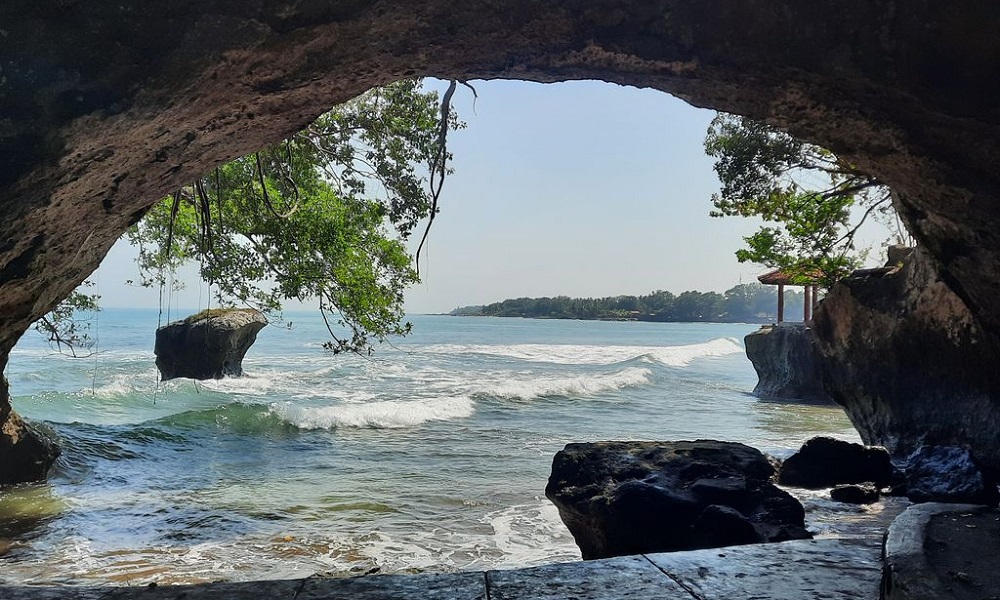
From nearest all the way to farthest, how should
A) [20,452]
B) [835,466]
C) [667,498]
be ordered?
[667,498] < [835,466] < [20,452]

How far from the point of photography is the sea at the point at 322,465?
6324mm

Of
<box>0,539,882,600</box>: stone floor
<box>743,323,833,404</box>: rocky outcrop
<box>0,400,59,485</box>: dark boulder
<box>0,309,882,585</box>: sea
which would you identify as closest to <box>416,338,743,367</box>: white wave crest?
<box>743,323,833,404</box>: rocky outcrop

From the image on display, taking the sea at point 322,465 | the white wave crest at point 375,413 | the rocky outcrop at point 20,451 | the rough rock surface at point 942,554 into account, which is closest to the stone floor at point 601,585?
the rough rock surface at point 942,554

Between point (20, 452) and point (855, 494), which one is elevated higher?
point (855, 494)

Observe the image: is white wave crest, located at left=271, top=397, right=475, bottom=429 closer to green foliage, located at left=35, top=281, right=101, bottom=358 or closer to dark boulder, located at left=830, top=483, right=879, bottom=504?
green foliage, located at left=35, top=281, right=101, bottom=358

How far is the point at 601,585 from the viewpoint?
287 cm

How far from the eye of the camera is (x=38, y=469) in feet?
29.4

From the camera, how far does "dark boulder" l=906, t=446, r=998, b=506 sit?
6.20 metres

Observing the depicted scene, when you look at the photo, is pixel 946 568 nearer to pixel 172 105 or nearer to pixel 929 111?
pixel 929 111

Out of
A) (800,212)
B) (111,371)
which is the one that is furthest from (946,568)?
(111,371)

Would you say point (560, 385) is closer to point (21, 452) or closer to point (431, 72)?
point (21, 452)

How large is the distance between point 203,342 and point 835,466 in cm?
1824

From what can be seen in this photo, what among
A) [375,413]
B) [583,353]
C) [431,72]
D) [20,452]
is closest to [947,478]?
[431,72]

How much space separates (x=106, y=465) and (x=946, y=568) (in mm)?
11308
